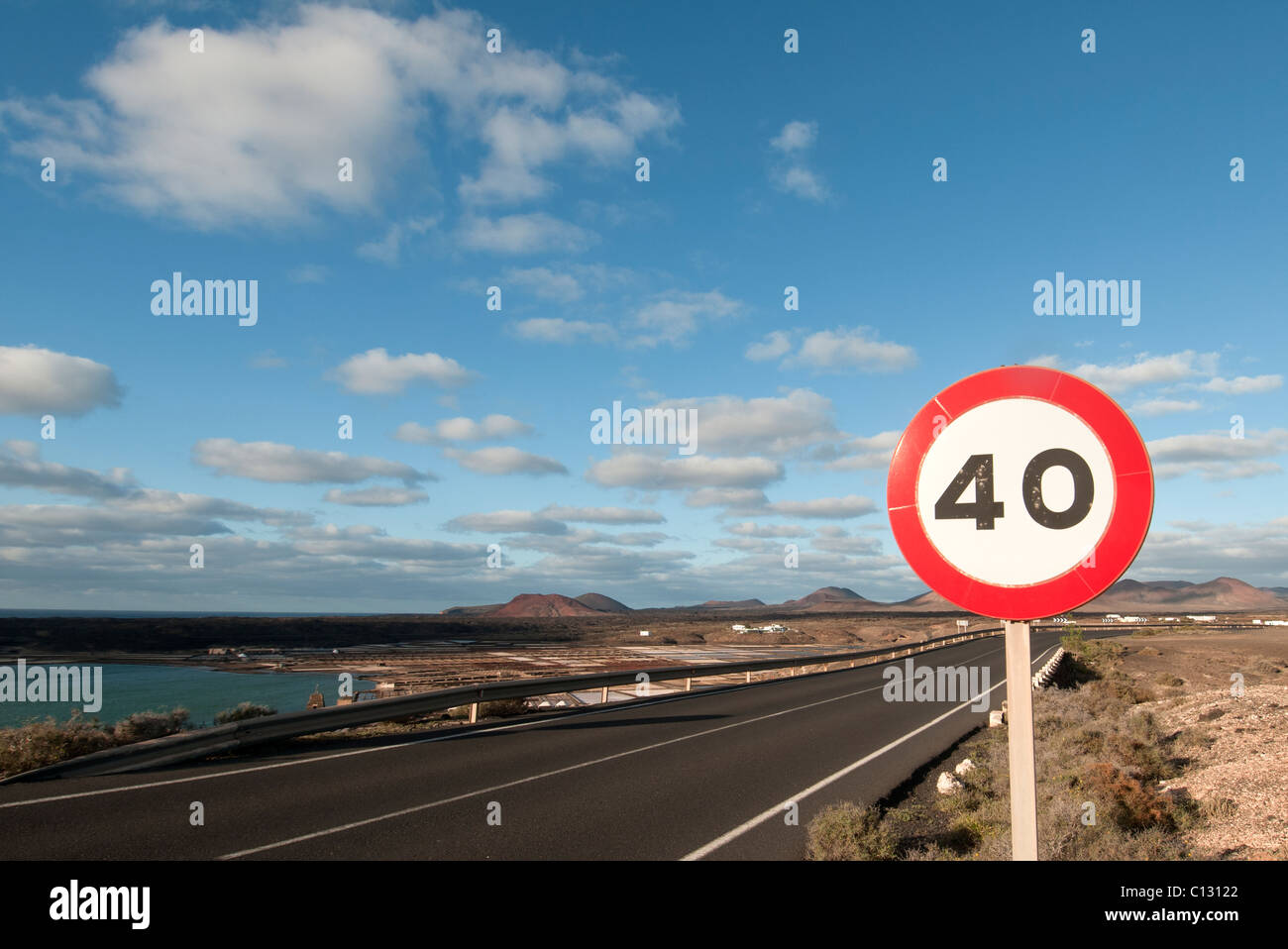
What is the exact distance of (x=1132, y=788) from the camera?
8.05m

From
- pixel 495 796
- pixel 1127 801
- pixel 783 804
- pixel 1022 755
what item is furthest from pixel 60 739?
pixel 1127 801

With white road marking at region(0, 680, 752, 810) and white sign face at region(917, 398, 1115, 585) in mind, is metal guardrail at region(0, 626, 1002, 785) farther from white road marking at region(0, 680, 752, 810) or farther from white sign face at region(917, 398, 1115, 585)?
white sign face at region(917, 398, 1115, 585)

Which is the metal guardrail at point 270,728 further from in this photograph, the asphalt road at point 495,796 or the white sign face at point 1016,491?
the white sign face at point 1016,491

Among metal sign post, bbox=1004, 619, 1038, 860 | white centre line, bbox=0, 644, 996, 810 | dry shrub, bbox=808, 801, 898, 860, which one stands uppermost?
metal sign post, bbox=1004, 619, 1038, 860

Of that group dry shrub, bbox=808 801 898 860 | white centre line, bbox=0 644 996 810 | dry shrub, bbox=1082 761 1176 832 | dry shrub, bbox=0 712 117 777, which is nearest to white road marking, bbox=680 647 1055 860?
dry shrub, bbox=808 801 898 860

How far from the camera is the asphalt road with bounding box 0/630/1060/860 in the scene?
6.36 metres

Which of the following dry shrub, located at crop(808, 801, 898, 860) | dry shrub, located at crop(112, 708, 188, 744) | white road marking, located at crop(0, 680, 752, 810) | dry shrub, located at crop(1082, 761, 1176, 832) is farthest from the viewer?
dry shrub, located at crop(112, 708, 188, 744)

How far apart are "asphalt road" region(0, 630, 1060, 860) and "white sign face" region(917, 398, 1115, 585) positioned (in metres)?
5.00

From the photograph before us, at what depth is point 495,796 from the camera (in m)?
8.34

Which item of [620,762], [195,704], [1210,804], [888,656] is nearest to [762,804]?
[620,762]

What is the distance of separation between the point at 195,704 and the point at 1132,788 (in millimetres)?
34238

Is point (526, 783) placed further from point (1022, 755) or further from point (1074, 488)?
point (1074, 488)

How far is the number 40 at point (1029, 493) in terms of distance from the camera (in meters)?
2.12
